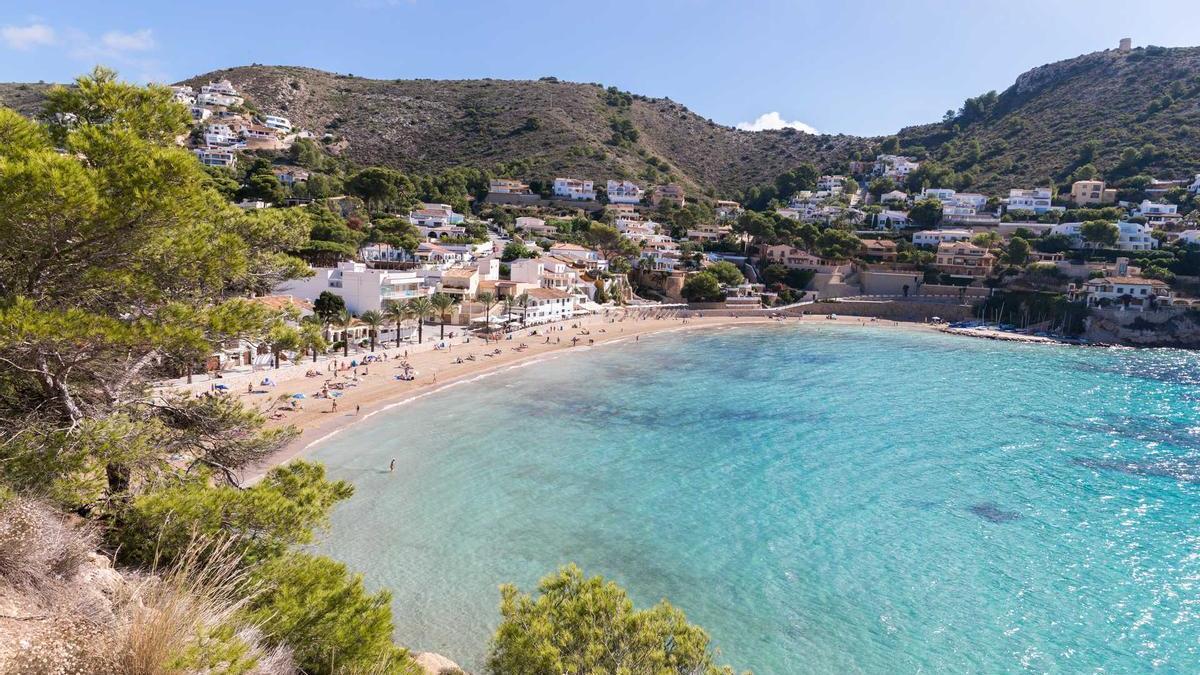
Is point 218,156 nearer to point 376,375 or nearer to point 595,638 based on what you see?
point 376,375

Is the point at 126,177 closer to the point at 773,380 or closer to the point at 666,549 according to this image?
the point at 666,549

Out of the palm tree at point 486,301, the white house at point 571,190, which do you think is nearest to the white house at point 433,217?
the palm tree at point 486,301

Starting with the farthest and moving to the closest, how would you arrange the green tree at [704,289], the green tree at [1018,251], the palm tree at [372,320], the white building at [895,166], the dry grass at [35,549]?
1. the white building at [895,166]
2. the green tree at [1018,251]
3. the green tree at [704,289]
4. the palm tree at [372,320]
5. the dry grass at [35,549]

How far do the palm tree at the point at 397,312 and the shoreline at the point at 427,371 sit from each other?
91.7 inches

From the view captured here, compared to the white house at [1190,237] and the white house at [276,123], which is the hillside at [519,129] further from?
the white house at [1190,237]

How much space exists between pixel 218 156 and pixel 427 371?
72412mm

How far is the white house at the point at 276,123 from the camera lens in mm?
114000

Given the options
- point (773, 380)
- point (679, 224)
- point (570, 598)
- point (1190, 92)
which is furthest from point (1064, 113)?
point (570, 598)

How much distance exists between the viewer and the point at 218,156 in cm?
9062

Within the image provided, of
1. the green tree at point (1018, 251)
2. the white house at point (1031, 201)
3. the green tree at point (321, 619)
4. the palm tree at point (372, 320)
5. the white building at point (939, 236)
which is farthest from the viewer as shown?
the white house at point (1031, 201)

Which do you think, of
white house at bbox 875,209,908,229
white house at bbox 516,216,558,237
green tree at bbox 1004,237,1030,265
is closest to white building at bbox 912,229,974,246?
white house at bbox 875,209,908,229

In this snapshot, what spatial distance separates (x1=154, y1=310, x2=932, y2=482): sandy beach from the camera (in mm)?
28344

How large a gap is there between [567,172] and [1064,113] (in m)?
93.6

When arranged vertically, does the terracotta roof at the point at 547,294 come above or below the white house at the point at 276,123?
below
